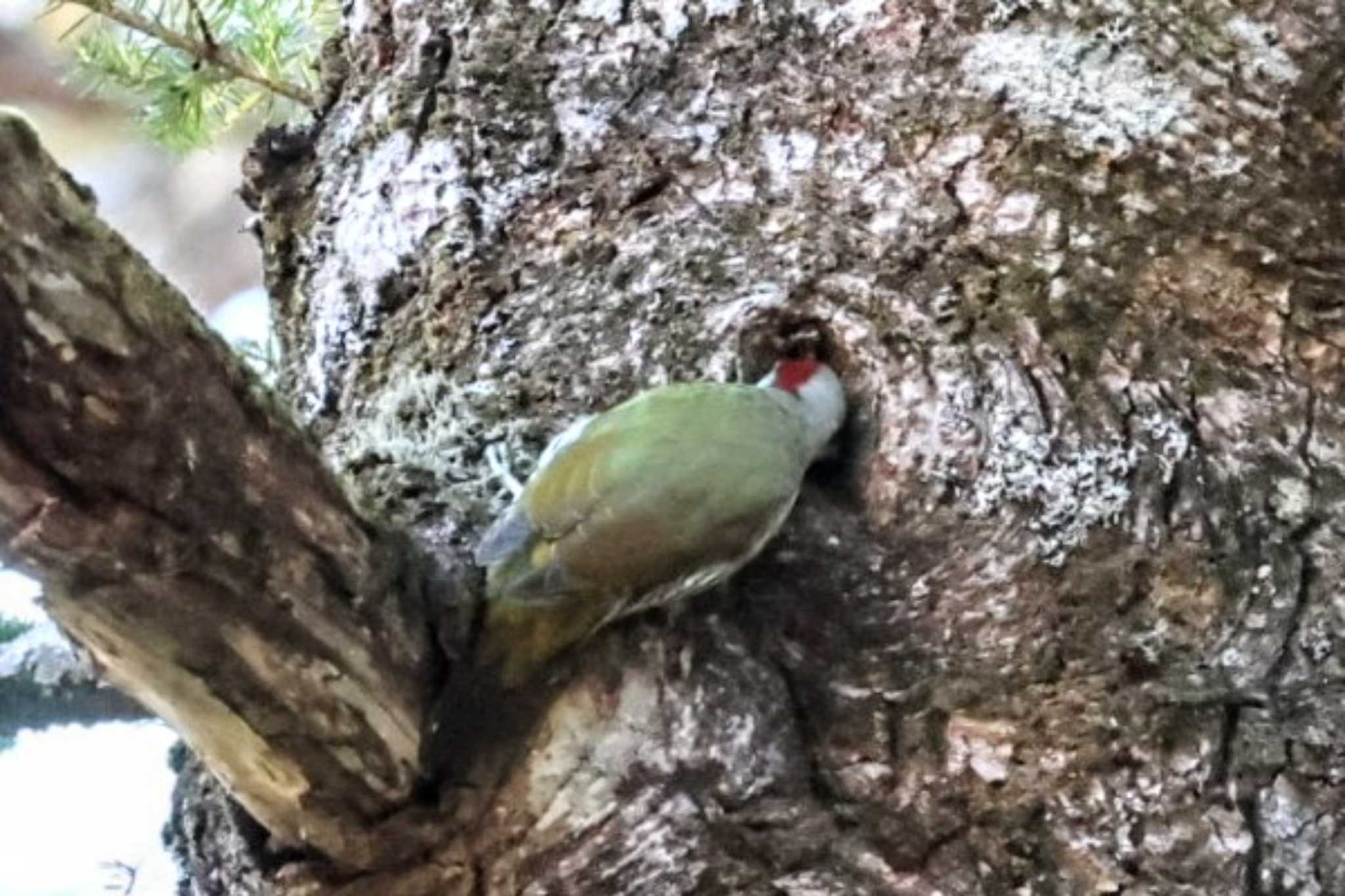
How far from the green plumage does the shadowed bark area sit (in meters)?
0.06

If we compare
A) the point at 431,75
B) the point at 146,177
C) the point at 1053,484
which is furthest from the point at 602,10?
the point at 146,177

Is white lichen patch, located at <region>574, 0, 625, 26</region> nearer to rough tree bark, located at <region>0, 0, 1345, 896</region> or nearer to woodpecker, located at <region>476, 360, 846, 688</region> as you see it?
rough tree bark, located at <region>0, 0, 1345, 896</region>

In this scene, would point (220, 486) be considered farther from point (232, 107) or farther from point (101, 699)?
point (232, 107)

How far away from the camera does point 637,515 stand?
991mm

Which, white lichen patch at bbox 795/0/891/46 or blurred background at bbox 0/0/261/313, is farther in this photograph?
blurred background at bbox 0/0/261/313

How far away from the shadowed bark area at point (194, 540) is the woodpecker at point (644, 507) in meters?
0.06

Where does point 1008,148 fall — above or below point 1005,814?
above

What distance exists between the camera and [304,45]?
157 centimetres

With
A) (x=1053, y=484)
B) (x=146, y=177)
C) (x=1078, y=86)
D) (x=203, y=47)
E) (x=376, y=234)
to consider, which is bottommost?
(x=146, y=177)

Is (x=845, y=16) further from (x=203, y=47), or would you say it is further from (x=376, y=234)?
(x=203, y=47)

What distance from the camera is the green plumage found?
943mm

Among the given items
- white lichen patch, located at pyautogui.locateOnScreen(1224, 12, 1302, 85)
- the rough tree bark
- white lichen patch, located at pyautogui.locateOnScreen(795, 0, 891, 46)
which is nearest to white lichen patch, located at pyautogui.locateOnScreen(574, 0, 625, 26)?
the rough tree bark

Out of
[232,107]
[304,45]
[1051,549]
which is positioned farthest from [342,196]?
[1051,549]

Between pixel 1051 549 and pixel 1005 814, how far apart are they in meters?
0.14
